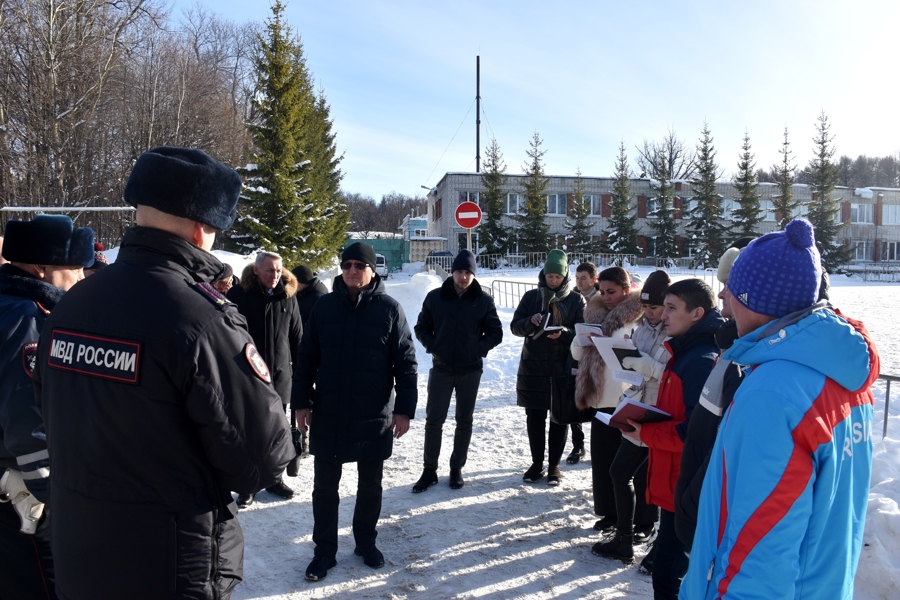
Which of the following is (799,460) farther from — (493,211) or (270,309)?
→ (493,211)

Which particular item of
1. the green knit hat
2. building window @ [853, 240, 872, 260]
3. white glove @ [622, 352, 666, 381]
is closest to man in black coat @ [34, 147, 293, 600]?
white glove @ [622, 352, 666, 381]

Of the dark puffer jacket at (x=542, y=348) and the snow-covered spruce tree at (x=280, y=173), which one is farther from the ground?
the snow-covered spruce tree at (x=280, y=173)

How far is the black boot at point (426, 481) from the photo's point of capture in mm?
5109

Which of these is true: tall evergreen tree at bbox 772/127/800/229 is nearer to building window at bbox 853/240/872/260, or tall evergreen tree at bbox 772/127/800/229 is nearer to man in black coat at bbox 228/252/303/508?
building window at bbox 853/240/872/260

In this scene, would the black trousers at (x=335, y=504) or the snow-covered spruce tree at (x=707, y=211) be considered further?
the snow-covered spruce tree at (x=707, y=211)

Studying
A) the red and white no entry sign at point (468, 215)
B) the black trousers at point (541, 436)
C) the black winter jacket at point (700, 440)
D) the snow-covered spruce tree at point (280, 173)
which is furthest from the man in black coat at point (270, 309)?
the snow-covered spruce tree at point (280, 173)

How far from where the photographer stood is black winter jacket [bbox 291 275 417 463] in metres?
3.85

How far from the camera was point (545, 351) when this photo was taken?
5.45m

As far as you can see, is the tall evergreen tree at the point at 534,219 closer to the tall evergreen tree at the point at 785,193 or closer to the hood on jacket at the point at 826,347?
the tall evergreen tree at the point at 785,193

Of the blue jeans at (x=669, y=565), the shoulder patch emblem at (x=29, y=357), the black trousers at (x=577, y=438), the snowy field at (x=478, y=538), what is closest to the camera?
the shoulder patch emblem at (x=29, y=357)

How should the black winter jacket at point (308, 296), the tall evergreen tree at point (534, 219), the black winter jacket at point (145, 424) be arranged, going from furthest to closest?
the tall evergreen tree at point (534, 219) → the black winter jacket at point (308, 296) → the black winter jacket at point (145, 424)

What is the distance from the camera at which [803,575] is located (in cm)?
154

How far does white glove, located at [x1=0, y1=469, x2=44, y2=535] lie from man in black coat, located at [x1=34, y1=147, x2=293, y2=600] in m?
0.78

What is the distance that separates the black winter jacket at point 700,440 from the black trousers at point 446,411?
3104mm
